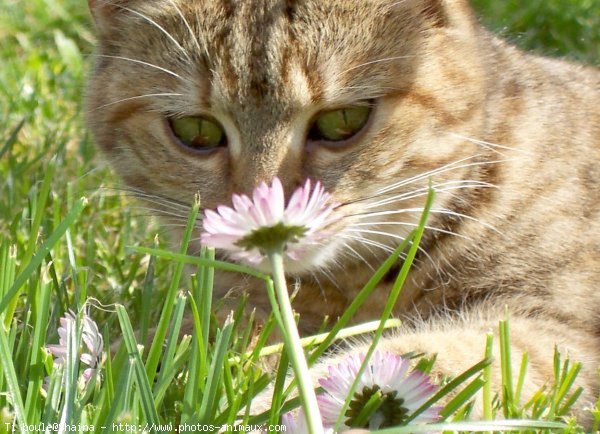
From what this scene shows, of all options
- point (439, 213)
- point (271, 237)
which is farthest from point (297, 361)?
point (439, 213)

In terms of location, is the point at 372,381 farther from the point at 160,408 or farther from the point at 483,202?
the point at 483,202

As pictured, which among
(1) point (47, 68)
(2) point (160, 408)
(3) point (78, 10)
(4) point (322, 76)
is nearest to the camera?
(2) point (160, 408)

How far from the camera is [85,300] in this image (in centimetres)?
163

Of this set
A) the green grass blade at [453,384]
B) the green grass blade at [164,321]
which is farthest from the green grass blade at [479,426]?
the green grass blade at [164,321]

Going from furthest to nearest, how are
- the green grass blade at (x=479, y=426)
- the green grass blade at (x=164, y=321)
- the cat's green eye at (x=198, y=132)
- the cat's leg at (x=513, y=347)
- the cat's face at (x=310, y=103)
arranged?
the cat's green eye at (x=198, y=132)
the cat's face at (x=310, y=103)
the cat's leg at (x=513, y=347)
the green grass blade at (x=164, y=321)
the green grass blade at (x=479, y=426)

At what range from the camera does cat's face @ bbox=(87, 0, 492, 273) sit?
190cm

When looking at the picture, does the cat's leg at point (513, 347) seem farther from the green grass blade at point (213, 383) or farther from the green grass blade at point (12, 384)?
the green grass blade at point (12, 384)

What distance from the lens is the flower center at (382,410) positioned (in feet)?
4.54

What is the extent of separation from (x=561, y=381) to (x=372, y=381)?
37 cm

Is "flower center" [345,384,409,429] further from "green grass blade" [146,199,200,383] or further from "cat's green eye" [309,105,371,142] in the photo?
"cat's green eye" [309,105,371,142]

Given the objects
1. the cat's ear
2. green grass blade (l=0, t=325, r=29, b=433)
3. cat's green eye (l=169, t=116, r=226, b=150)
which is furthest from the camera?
the cat's ear

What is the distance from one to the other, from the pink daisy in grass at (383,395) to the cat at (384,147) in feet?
1.30

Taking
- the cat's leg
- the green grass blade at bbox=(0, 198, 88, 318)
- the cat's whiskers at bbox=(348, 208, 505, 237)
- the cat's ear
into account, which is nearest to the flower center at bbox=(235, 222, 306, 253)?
the green grass blade at bbox=(0, 198, 88, 318)

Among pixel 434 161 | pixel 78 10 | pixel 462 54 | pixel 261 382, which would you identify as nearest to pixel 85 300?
pixel 261 382
